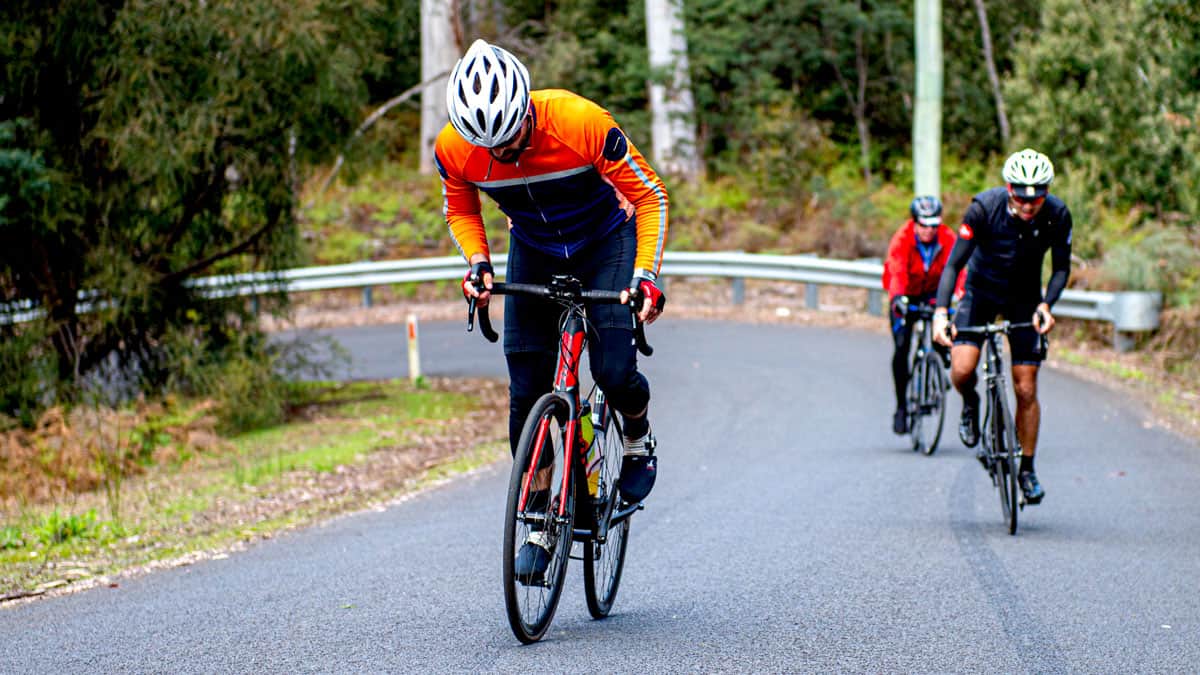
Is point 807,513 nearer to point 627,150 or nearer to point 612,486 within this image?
point 612,486

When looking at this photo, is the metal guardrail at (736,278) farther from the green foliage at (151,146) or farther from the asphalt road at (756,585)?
the asphalt road at (756,585)

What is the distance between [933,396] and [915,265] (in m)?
1.11

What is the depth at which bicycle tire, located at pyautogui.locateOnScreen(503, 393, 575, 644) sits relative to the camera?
541 cm

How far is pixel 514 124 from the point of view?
5.34 meters

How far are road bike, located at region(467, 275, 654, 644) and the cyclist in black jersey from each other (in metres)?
3.48

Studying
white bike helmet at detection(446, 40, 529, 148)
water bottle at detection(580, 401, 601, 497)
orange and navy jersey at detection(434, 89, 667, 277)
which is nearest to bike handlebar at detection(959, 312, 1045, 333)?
orange and navy jersey at detection(434, 89, 667, 277)

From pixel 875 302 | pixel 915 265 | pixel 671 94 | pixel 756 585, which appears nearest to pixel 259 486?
pixel 756 585

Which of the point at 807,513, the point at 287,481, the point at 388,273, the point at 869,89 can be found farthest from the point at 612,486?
the point at 869,89

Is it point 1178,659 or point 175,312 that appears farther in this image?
point 175,312

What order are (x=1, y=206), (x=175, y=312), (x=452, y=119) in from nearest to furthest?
(x=452, y=119)
(x=1, y=206)
(x=175, y=312)

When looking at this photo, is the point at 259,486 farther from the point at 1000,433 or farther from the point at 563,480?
the point at 563,480

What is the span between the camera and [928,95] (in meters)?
23.0

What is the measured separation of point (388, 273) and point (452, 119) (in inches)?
842

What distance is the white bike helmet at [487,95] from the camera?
5.23m
